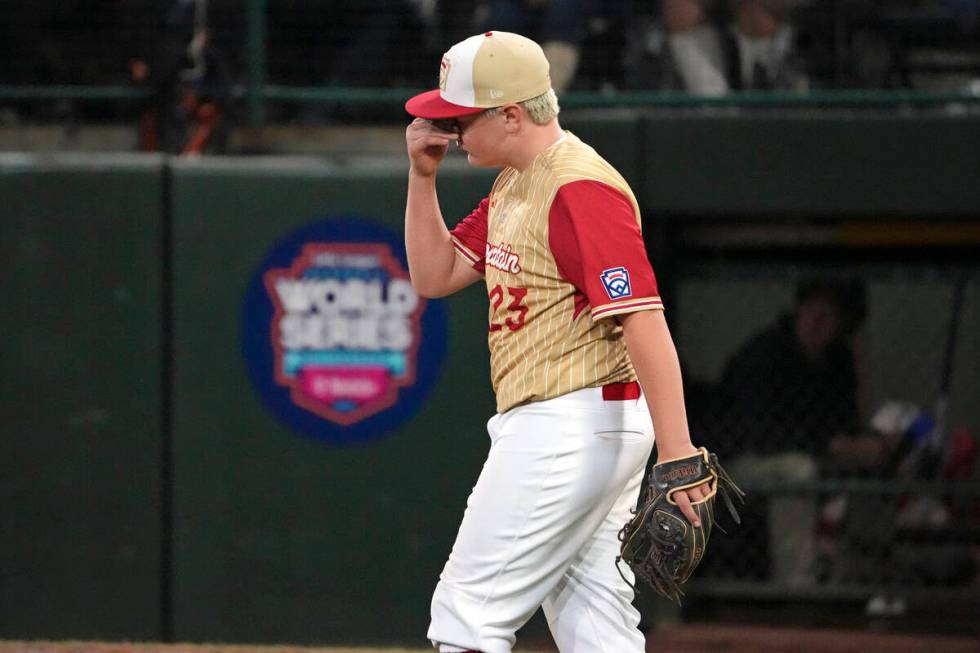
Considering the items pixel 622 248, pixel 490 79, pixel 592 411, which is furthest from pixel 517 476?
pixel 490 79

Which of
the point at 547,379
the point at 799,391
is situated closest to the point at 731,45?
the point at 799,391

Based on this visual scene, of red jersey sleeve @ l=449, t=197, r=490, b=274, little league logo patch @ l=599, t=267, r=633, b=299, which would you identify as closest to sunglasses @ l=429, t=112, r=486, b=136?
red jersey sleeve @ l=449, t=197, r=490, b=274

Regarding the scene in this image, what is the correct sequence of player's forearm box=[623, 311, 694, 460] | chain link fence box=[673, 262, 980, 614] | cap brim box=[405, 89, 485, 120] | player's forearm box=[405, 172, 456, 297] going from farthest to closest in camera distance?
chain link fence box=[673, 262, 980, 614] < player's forearm box=[405, 172, 456, 297] < cap brim box=[405, 89, 485, 120] < player's forearm box=[623, 311, 694, 460]

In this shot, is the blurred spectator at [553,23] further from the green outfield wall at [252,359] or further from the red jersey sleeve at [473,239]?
the red jersey sleeve at [473,239]

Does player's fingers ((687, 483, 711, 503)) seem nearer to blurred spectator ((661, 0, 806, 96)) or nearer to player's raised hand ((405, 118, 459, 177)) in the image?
player's raised hand ((405, 118, 459, 177))

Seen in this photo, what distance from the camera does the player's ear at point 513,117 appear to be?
10.2ft

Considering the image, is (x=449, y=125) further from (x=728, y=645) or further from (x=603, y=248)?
(x=728, y=645)

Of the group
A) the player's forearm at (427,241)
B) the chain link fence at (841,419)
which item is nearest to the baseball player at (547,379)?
the player's forearm at (427,241)

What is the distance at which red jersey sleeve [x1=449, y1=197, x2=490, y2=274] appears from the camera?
3486mm

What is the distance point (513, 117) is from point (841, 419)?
10.2ft

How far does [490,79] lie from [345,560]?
8.78 ft

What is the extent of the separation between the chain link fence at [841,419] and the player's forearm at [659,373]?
2.75 meters

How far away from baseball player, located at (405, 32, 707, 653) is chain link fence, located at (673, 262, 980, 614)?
8.36ft

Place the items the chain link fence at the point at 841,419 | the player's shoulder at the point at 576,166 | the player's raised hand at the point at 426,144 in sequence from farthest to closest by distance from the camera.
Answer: the chain link fence at the point at 841,419
the player's raised hand at the point at 426,144
the player's shoulder at the point at 576,166
